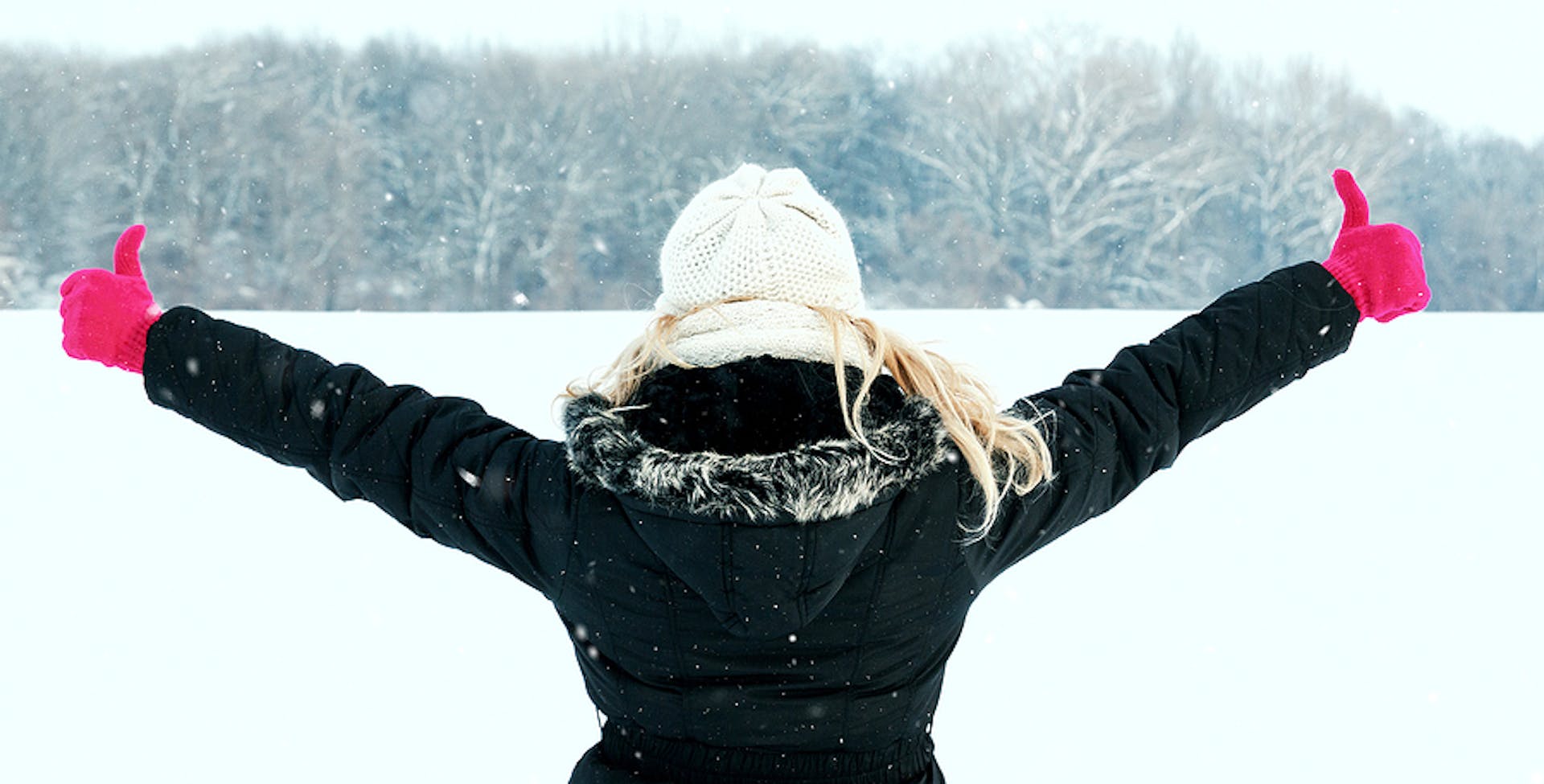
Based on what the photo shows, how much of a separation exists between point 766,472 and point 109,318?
1.03 meters

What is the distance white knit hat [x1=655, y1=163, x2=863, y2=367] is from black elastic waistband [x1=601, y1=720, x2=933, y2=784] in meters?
0.50

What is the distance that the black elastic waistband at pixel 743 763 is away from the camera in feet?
5.35

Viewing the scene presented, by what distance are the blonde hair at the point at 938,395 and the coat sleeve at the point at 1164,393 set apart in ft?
0.14

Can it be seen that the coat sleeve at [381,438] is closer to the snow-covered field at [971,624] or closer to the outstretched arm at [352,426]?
the outstretched arm at [352,426]

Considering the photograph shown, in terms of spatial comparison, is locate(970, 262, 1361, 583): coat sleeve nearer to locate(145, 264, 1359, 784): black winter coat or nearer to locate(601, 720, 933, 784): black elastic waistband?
locate(145, 264, 1359, 784): black winter coat

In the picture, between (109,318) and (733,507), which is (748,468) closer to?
(733,507)

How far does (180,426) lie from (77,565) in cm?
60

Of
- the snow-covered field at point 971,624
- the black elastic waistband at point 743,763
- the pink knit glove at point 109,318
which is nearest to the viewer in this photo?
the black elastic waistband at point 743,763

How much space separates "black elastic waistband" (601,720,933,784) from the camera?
163 centimetres

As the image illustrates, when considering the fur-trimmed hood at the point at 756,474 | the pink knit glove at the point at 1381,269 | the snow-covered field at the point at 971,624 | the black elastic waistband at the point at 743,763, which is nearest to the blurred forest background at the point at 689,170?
the snow-covered field at the point at 971,624

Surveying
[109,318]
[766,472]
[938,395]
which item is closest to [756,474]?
[766,472]

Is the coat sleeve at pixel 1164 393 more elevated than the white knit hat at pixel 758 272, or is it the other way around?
the white knit hat at pixel 758 272

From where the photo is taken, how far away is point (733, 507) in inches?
55.4

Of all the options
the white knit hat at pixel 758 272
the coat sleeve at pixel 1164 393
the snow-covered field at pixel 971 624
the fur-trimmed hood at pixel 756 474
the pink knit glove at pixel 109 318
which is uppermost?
the pink knit glove at pixel 109 318
